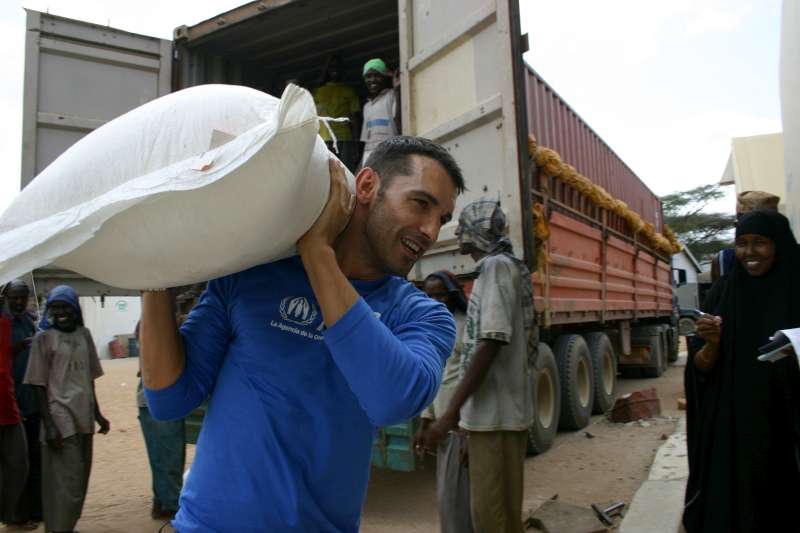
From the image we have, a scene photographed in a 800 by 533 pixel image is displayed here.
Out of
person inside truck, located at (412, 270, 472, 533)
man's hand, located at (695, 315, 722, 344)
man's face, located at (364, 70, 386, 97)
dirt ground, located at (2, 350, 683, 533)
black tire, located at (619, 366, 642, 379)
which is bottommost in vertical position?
dirt ground, located at (2, 350, 683, 533)

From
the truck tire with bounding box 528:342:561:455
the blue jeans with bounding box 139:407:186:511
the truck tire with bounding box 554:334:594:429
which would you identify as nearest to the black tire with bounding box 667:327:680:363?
the truck tire with bounding box 554:334:594:429

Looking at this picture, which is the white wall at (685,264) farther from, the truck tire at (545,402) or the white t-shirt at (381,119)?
the white t-shirt at (381,119)

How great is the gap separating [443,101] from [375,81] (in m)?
1.32

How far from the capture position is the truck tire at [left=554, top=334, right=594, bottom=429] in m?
5.70

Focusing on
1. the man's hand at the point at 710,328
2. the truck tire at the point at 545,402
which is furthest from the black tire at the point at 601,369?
the man's hand at the point at 710,328

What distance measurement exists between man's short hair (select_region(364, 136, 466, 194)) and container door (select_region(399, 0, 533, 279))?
196cm

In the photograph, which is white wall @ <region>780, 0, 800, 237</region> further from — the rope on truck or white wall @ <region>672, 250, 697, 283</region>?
white wall @ <region>672, 250, 697, 283</region>

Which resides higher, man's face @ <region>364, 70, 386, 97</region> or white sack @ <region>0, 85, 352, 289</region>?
man's face @ <region>364, 70, 386, 97</region>

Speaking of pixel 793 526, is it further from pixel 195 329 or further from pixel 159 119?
pixel 159 119

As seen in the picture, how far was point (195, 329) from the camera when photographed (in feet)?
3.63

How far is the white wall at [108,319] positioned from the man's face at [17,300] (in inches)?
697

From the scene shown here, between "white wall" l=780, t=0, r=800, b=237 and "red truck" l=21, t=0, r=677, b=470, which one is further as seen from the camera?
"red truck" l=21, t=0, r=677, b=470

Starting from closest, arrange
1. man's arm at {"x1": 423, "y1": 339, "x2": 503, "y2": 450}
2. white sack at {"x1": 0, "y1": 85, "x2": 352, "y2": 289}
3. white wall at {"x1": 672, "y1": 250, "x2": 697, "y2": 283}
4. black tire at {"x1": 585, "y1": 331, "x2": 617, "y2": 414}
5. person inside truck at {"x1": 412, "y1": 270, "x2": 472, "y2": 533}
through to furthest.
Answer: white sack at {"x1": 0, "y1": 85, "x2": 352, "y2": 289} → man's arm at {"x1": 423, "y1": 339, "x2": 503, "y2": 450} → person inside truck at {"x1": 412, "y1": 270, "x2": 472, "y2": 533} → black tire at {"x1": 585, "y1": 331, "x2": 617, "y2": 414} → white wall at {"x1": 672, "y1": 250, "x2": 697, "y2": 283}

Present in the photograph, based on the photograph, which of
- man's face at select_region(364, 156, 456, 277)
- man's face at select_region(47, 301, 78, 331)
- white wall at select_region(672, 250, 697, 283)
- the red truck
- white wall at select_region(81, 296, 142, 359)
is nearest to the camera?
man's face at select_region(364, 156, 456, 277)
